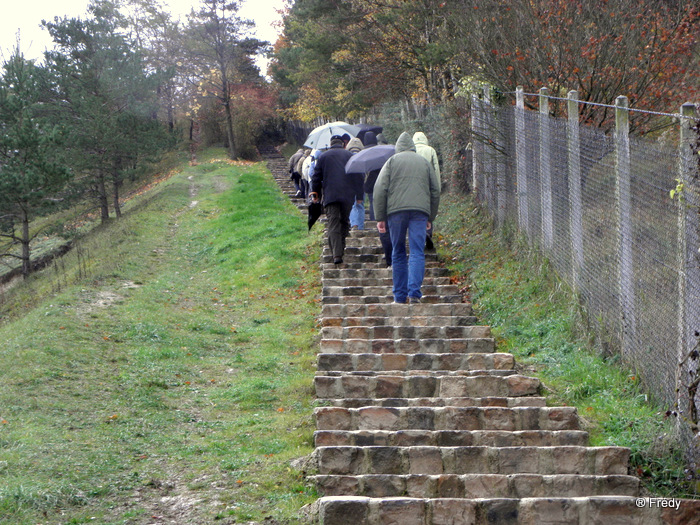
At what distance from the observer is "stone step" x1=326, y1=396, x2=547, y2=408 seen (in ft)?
21.0

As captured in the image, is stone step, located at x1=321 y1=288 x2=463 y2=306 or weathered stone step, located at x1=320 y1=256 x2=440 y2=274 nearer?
stone step, located at x1=321 y1=288 x2=463 y2=306

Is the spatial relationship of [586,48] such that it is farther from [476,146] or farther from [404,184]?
[476,146]

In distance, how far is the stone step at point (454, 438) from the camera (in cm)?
568

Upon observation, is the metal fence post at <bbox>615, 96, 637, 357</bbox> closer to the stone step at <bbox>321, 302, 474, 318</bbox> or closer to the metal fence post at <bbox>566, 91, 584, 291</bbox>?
the metal fence post at <bbox>566, 91, 584, 291</bbox>

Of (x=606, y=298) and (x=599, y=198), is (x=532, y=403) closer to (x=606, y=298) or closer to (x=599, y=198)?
(x=606, y=298)

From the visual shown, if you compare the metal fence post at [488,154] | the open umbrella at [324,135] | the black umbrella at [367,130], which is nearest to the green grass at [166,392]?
the metal fence post at [488,154]

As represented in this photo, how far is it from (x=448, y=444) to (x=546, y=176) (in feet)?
15.1

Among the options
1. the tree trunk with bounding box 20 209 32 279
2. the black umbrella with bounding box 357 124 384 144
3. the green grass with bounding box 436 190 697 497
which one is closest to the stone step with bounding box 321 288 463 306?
→ the green grass with bounding box 436 190 697 497

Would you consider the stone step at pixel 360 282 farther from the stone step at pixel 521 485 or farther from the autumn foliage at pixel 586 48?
the stone step at pixel 521 485

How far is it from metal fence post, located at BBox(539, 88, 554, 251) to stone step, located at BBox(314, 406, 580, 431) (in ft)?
11.6

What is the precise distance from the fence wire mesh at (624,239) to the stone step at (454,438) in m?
0.92

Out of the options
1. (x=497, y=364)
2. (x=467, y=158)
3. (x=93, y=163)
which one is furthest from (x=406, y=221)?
(x=93, y=163)

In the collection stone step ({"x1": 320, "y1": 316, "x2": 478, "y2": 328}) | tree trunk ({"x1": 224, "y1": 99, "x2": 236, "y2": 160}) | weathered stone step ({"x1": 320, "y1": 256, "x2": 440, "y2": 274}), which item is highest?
tree trunk ({"x1": 224, "y1": 99, "x2": 236, "y2": 160})

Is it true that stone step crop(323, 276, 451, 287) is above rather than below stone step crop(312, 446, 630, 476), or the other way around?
above
